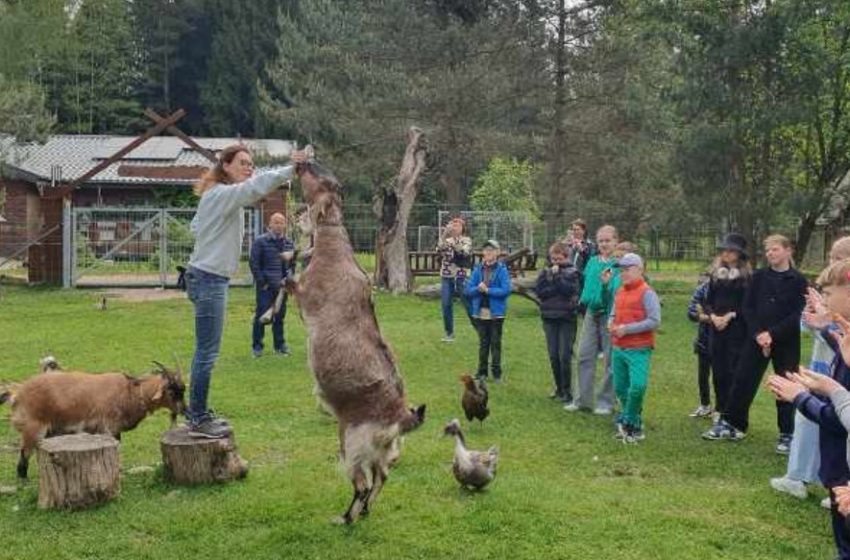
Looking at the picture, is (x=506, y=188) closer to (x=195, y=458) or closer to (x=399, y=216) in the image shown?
(x=399, y=216)

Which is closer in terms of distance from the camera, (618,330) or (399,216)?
(618,330)

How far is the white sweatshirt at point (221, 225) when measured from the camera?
5773 millimetres

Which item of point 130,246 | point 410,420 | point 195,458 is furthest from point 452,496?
point 130,246

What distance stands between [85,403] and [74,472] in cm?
71

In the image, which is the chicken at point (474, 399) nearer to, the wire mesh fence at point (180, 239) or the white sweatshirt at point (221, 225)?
the white sweatshirt at point (221, 225)

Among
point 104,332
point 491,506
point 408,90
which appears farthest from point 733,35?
point 491,506

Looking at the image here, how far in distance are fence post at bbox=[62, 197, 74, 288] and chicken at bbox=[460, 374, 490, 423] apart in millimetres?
17046

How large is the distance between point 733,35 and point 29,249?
58.0 ft

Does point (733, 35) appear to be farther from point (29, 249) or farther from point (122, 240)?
point (29, 249)

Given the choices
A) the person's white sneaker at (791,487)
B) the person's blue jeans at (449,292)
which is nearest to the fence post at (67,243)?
the person's blue jeans at (449,292)

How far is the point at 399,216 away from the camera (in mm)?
21578

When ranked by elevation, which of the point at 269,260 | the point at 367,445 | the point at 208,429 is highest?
the point at 269,260

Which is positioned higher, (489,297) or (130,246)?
(130,246)

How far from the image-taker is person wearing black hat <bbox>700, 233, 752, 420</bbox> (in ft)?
28.5
